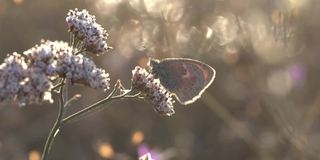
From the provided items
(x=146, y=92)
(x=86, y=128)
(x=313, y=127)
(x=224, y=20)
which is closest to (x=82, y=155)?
(x=86, y=128)

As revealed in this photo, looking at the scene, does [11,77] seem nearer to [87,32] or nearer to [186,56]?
[87,32]

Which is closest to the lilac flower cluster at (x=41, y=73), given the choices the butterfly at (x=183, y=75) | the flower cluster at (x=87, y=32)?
the flower cluster at (x=87, y=32)

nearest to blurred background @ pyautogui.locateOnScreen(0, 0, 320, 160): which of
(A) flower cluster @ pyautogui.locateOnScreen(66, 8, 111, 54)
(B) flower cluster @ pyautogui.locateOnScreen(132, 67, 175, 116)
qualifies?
(B) flower cluster @ pyautogui.locateOnScreen(132, 67, 175, 116)

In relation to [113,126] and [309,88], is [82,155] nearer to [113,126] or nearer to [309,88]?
[113,126]

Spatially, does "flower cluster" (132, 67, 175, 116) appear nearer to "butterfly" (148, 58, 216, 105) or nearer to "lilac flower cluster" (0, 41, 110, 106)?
"butterfly" (148, 58, 216, 105)

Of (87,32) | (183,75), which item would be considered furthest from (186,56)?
(87,32)

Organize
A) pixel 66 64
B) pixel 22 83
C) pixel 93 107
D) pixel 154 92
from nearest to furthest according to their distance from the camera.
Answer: pixel 22 83, pixel 66 64, pixel 93 107, pixel 154 92
